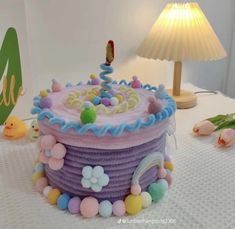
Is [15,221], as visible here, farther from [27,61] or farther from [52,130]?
[27,61]

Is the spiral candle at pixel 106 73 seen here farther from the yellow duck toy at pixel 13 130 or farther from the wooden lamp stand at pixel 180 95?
the wooden lamp stand at pixel 180 95

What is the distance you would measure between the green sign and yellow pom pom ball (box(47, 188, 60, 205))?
14.2 inches

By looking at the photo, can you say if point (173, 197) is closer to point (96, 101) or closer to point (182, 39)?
point (96, 101)

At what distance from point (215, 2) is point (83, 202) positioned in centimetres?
95

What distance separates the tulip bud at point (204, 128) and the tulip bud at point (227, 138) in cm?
5

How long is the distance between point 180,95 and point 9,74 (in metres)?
0.50

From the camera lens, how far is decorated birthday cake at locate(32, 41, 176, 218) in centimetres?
52

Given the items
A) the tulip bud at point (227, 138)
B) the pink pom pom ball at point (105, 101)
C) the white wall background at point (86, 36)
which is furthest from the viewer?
the white wall background at point (86, 36)

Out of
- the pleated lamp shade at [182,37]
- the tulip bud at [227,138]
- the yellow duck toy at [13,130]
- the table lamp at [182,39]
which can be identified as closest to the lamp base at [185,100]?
the table lamp at [182,39]

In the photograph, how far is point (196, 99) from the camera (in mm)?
1013

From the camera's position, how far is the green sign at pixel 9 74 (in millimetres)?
829

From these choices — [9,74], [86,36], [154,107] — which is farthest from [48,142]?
[86,36]

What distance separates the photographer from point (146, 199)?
56cm

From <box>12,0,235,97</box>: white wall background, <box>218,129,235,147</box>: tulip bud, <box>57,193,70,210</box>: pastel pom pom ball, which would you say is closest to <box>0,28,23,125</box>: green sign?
<box>12,0,235,97</box>: white wall background
